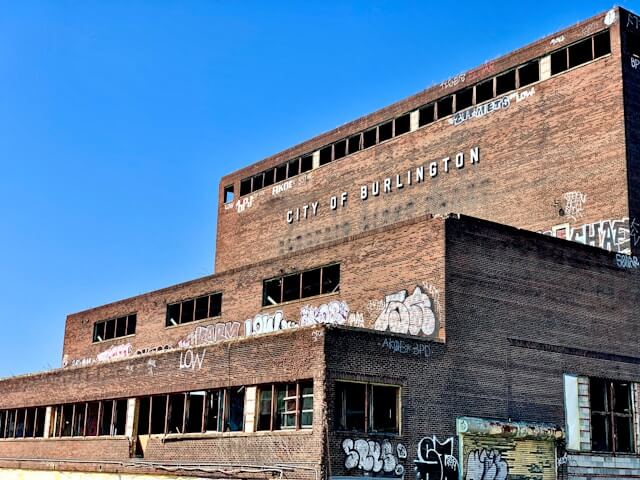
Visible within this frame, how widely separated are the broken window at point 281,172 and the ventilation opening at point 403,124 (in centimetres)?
1019

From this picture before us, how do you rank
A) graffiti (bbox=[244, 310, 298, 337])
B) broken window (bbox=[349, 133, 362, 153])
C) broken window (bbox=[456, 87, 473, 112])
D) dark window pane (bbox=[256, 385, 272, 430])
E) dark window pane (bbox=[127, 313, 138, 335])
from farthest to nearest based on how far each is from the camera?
broken window (bbox=[349, 133, 362, 153]) → dark window pane (bbox=[127, 313, 138, 335]) → broken window (bbox=[456, 87, 473, 112]) → graffiti (bbox=[244, 310, 298, 337]) → dark window pane (bbox=[256, 385, 272, 430])

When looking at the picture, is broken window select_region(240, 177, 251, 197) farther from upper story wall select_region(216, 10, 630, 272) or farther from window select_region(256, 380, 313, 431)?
window select_region(256, 380, 313, 431)

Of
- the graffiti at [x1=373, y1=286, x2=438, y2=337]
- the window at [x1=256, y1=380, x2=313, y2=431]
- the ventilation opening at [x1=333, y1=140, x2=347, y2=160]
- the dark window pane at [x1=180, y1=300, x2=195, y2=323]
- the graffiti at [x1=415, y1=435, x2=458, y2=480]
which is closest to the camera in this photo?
the window at [x1=256, y1=380, x2=313, y2=431]

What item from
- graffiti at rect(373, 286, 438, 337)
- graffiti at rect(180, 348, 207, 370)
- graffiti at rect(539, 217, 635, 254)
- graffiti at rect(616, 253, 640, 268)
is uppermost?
graffiti at rect(539, 217, 635, 254)

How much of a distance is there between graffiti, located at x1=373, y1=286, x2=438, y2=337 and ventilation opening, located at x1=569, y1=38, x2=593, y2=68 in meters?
15.2

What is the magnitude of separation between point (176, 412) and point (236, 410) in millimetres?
3411

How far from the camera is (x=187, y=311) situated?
3944 centimetres

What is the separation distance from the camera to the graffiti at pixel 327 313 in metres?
31.0

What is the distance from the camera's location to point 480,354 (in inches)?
1065

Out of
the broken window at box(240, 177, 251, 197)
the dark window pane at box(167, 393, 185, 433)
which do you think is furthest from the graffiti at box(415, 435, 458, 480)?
the broken window at box(240, 177, 251, 197)

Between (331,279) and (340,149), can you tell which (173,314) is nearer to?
(331,279)

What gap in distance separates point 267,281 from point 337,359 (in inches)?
462

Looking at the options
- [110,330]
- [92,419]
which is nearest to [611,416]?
[92,419]

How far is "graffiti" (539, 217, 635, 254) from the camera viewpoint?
34.1m
